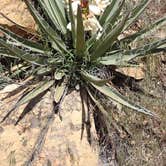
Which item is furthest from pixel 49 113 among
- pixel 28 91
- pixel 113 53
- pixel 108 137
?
pixel 113 53

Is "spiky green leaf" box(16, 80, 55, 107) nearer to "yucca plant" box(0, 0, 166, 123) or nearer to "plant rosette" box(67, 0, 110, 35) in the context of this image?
"yucca plant" box(0, 0, 166, 123)

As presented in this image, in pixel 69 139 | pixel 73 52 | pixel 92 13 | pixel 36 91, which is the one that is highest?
pixel 92 13

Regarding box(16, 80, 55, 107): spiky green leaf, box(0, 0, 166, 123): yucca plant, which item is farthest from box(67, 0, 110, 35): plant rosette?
box(16, 80, 55, 107): spiky green leaf

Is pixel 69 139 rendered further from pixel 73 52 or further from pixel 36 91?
pixel 73 52

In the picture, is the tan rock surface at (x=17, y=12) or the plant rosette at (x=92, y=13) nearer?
the plant rosette at (x=92, y=13)

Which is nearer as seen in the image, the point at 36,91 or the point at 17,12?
the point at 36,91

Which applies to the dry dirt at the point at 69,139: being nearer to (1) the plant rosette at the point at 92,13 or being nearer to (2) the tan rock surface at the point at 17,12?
(1) the plant rosette at the point at 92,13

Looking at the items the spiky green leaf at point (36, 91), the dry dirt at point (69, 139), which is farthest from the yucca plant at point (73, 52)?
the dry dirt at point (69, 139)

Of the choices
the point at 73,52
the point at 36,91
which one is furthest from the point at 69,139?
the point at 73,52
